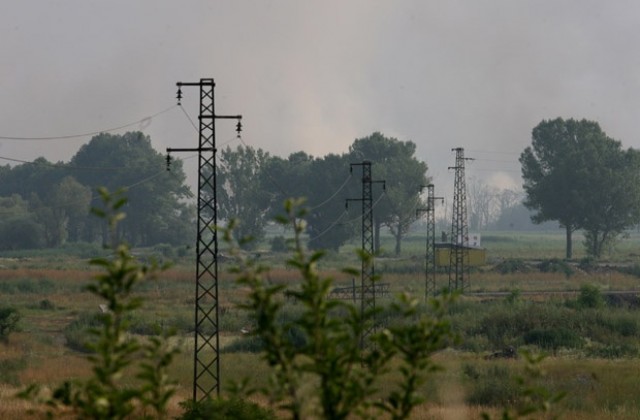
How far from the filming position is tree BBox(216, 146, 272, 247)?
160 meters

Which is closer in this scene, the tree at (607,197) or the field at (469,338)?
Answer: the field at (469,338)

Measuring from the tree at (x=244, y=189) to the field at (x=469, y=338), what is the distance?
62699 millimetres

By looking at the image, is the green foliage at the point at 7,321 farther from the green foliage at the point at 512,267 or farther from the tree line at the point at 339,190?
the tree line at the point at 339,190

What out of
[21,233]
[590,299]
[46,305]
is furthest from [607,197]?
[46,305]

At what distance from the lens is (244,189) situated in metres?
169

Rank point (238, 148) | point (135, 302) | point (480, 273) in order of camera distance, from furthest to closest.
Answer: point (238, 148) → point (480, 273) → point (135, 302)

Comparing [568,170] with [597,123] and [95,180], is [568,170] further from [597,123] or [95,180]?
[95,180]

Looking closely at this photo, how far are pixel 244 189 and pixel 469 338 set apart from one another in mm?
120296

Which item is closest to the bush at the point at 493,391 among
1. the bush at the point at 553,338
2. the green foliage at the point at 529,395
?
the green foliage at the point at 529,395

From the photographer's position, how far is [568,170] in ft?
425

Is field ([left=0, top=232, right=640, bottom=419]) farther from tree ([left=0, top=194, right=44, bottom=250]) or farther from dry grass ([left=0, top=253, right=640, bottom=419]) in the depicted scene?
tree ([left=0, top=194, right=44, bottom=250])

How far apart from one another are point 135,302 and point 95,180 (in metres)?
178

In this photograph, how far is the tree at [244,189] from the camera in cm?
16038

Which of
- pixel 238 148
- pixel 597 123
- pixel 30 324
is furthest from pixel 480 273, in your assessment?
pixel 238 148
